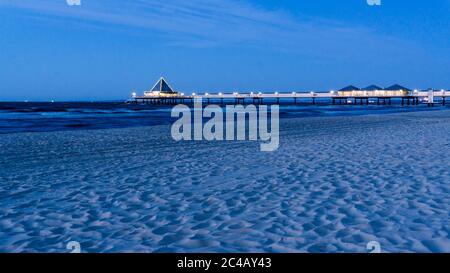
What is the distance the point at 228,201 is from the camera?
17.4 ft

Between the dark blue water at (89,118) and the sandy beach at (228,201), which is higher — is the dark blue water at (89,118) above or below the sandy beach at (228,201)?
above

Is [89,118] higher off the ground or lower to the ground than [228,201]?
higher

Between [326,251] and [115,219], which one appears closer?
[326,251]

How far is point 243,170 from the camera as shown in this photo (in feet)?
24.6

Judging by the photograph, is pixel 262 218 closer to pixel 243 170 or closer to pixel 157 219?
pixel 157 219

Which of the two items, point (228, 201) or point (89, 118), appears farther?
point (89, 118)

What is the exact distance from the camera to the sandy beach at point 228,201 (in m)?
3.90

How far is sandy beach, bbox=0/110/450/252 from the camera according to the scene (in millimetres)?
3898

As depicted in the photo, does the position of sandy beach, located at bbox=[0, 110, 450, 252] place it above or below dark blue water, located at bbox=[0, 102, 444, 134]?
below

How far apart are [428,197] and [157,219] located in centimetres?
350

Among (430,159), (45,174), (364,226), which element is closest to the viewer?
(364,226)

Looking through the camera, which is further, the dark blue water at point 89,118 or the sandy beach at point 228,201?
the dark blue water at point 89,118

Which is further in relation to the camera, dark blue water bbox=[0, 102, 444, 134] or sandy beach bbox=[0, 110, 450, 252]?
dark blue water bbox=[0, 102, 444, 134]

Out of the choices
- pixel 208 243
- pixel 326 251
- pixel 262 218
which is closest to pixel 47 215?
pixel 208 243
